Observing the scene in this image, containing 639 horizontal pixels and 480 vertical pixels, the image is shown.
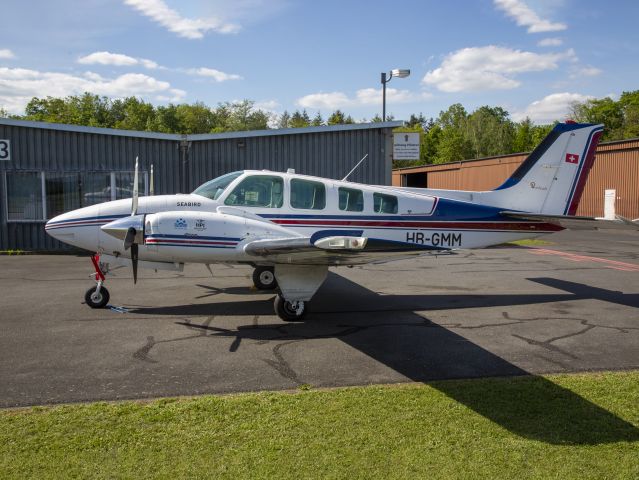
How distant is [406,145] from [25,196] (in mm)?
17200

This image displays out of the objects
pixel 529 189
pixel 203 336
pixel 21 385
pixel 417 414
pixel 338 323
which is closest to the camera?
pixel 417 414

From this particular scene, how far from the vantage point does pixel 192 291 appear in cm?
1160

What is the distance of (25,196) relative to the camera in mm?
19859

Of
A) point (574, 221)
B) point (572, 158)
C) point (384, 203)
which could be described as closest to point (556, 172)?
point (572, 158)

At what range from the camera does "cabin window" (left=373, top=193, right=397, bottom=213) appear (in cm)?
1023

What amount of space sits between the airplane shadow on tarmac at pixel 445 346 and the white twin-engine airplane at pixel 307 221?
3.18ft

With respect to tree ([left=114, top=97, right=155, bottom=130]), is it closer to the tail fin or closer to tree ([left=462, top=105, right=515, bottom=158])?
tree ([left=462, top=105, right=515, bottom=158])

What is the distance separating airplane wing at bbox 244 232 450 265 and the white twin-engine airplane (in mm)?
19

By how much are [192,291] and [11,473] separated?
7665mm

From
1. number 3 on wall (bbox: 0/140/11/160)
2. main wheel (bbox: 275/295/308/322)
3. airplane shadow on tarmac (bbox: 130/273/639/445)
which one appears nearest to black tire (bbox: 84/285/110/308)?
airplane shadow on tarmac (bbox: 130/273/639/445)

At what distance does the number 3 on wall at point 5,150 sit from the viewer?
1948 cm

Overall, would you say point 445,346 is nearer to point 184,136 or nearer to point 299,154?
point 299,154

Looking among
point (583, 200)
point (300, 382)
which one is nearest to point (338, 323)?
point (300, 382)

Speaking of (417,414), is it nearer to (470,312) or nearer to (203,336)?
(203,336)
